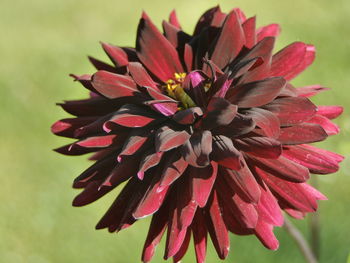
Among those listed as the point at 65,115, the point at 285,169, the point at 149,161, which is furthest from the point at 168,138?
the point at 65,115

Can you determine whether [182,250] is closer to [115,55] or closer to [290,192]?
[290,192]

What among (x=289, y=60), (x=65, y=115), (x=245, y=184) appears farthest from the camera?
(x=65, y=115)

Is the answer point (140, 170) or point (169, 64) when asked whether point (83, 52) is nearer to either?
point (169, 64)

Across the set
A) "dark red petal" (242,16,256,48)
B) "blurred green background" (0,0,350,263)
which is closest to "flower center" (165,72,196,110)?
"dark red petal" (242,16,256,48)

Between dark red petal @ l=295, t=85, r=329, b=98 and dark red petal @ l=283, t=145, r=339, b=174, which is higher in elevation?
dark red petal @ l=295, t=85, r=329, b=98

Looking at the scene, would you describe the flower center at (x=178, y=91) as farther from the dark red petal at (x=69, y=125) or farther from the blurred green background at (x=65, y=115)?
the blurred green background at (x=65, y=115)

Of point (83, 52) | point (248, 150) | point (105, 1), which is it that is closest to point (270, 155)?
point (248, 150)

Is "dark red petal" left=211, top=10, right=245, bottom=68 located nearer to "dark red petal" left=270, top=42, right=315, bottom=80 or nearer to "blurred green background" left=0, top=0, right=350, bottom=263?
"dark red petal" left=270, top=42, right=315, bottom=80
